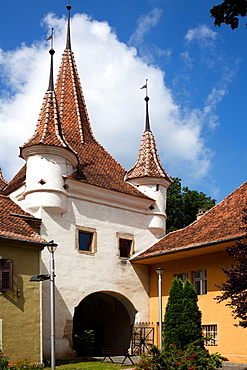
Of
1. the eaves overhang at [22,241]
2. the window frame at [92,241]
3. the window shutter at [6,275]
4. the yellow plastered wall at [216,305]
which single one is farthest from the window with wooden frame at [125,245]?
the window shutter at [6,275]

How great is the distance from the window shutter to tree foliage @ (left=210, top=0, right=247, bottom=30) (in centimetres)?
1302

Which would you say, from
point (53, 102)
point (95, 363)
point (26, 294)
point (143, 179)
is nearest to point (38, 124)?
point (53, 102)

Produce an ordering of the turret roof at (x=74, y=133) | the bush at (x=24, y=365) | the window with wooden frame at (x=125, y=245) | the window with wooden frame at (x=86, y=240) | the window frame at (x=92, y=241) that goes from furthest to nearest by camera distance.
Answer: the window with wooden frame at (x=125, y=245), the turret roof at (x=74, y=133), the window with wooden frame at (x=86, y=240), the window frame at (x=92, y=241), the bush at (x=24, y=365)

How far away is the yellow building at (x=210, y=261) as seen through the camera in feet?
63.0

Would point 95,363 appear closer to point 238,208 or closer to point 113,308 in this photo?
point 113,308

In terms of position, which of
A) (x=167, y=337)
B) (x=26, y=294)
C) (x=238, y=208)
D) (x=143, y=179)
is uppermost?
(x=143, y=179)

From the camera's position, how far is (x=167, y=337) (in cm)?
1677

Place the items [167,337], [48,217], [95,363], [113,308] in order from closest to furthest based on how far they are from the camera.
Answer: [167,337]
[95,363]
[48,217]
[113,308]

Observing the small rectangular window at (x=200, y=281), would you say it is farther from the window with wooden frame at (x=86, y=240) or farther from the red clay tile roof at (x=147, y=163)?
the red clay tile roof at (x=147, y=163)

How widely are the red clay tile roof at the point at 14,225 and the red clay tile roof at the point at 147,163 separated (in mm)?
7163

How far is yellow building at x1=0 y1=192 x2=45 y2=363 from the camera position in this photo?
17.0 m

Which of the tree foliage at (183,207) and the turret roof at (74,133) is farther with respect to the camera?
the tree foliage at (183,207)

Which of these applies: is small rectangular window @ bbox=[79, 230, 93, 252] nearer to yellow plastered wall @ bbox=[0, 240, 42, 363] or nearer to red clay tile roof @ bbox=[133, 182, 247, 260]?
red clay tile roof @ bbox=[133, 182, 247, 260]

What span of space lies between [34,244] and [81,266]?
3903 mm
